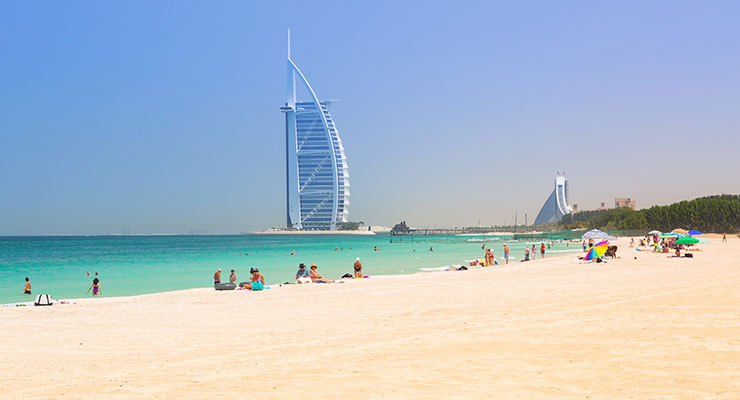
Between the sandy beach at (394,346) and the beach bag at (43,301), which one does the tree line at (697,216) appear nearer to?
the sandy beach at (394,346)

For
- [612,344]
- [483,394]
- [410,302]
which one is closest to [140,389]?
[483,394]

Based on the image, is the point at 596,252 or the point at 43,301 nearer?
the point at 43,301

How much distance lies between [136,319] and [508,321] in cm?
769

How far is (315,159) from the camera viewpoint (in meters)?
192

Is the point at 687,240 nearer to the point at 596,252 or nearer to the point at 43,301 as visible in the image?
the point at 596,252

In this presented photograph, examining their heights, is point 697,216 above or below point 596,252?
above

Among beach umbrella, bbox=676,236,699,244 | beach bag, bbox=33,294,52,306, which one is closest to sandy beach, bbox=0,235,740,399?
beach bag, bbox=33,294,52,306

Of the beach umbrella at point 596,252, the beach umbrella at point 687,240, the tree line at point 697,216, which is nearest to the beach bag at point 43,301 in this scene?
the beach umbrella at point 596,252

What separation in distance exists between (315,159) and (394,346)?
18585 centimetres

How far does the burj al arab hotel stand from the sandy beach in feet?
575

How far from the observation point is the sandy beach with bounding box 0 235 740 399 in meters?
5.95

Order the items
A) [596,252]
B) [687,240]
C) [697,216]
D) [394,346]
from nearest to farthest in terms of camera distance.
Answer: [394,346] < [596,252] < [687,240] < [697,216]

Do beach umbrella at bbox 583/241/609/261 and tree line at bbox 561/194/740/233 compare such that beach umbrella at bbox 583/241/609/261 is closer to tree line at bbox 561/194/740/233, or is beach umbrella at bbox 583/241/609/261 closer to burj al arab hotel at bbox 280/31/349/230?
tree line at bbox 561/194/740/233

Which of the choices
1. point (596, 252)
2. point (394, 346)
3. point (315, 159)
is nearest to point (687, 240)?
point (596, 252)
